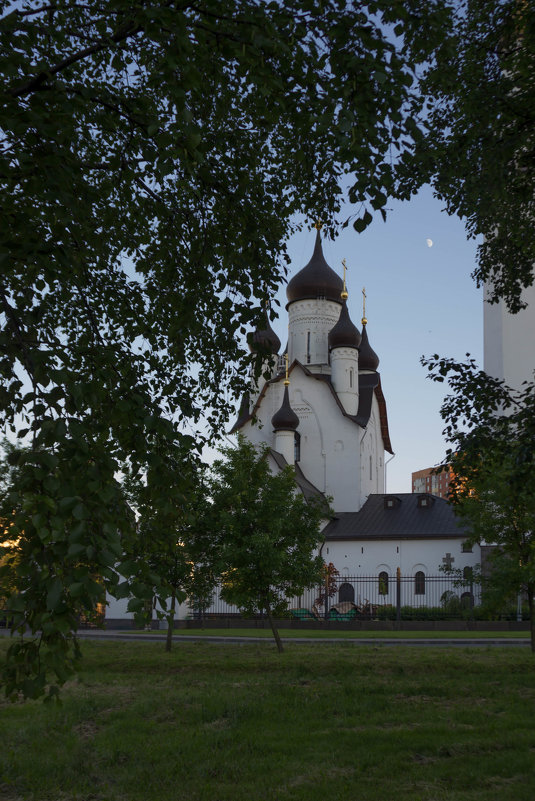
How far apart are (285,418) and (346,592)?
11.1 meters

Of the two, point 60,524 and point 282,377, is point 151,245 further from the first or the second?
point 282,377

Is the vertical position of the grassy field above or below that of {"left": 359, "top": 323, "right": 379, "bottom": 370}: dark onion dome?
below

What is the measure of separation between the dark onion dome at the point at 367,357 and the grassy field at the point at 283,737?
1698 inches

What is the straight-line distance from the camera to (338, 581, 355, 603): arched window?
4253cm

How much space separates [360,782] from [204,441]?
122 inches

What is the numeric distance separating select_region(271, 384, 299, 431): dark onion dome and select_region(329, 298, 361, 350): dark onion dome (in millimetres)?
5133

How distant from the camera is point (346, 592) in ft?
141

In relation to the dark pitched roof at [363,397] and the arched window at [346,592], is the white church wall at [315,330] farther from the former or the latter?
the arched window at [346,592]

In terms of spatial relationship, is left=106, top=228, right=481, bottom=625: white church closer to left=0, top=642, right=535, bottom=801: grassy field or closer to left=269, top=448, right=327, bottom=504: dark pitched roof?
left=269, top=448, right=327, bottom=504: dark pitched roof

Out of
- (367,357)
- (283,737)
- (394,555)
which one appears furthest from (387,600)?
(283,737)

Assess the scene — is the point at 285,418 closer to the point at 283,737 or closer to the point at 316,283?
the point at 316,283

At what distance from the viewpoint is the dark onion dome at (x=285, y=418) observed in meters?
47.5

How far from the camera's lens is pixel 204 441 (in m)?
7.05

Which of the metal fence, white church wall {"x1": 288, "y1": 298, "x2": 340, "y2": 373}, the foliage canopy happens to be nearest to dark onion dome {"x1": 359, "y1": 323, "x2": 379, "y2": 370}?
white church wall {"x1": 288, "y1": 298, "x2": 340, "y2": 373}
